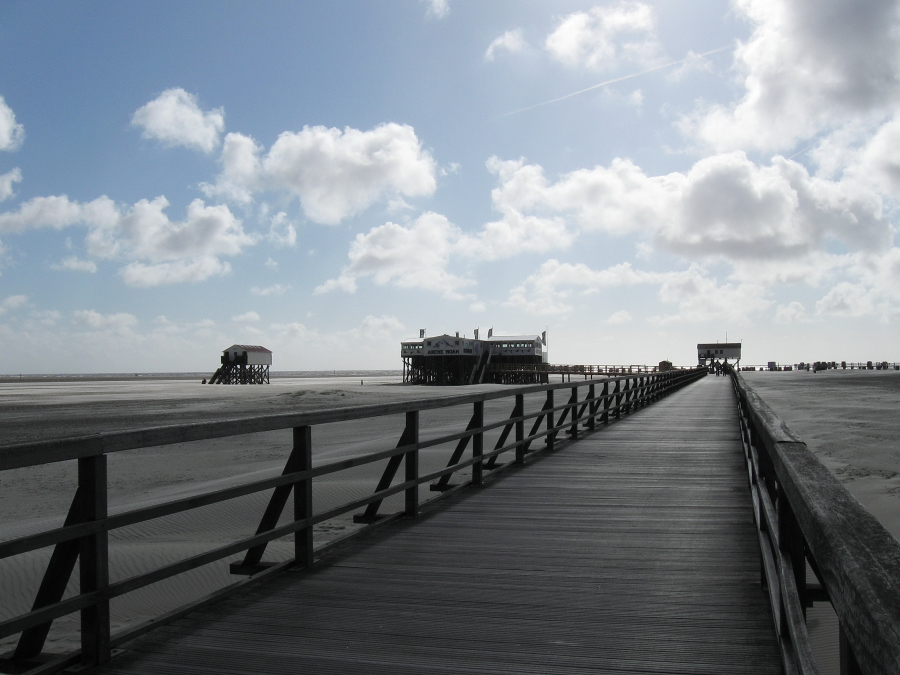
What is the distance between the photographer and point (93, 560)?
2969mm

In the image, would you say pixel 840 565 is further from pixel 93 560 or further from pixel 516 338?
pixel 516 338

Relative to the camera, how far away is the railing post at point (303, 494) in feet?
14.1

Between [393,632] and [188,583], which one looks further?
[188,583]

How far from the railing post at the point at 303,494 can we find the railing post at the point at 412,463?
4.42 ft

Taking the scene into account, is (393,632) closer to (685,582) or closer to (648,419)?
(685,582)

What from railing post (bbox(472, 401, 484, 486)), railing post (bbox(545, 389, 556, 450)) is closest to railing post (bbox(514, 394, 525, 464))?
railing post (bbox(545, 389, 556, 450))

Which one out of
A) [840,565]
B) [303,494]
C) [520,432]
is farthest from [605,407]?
[840,565]

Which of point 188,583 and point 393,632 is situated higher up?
point 393,632

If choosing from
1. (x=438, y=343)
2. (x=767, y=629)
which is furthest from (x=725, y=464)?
(x=438, y=343)

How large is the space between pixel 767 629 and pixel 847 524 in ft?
7.64

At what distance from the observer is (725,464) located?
9.08 metres

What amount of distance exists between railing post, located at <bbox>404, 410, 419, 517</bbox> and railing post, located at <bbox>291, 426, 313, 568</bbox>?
1.35 meters

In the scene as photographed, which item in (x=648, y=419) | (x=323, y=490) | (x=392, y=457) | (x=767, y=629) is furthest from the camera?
(x=648, y=419)

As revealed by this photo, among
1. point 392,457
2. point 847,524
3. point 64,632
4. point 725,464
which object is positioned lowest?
point 64,632
